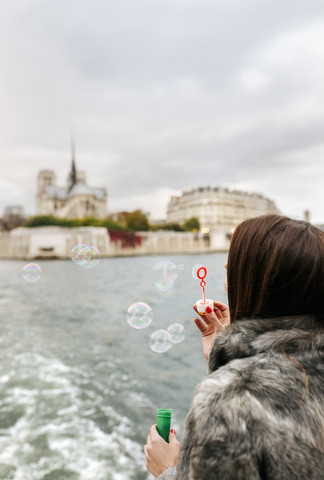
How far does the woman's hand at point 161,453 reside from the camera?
160cm

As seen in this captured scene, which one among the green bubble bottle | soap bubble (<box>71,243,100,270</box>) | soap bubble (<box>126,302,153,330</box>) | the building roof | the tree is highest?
the building roof

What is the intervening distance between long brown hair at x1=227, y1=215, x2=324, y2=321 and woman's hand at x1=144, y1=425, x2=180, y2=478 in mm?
729

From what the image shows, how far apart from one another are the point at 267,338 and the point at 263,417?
23 centimetres

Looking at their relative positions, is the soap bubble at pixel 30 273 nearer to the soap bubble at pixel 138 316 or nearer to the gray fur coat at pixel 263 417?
the soap bubble at pixel 138 316

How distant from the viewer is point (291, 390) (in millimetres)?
1043

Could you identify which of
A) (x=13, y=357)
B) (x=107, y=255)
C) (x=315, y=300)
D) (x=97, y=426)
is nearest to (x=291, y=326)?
(x=315, y=300)

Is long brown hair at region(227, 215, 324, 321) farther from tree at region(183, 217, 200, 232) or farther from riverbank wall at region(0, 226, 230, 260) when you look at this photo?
tree at region(183, 217, 200, 232)

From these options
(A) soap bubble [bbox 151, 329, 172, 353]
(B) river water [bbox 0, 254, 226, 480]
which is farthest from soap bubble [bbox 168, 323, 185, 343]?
(B) river water [bbox 0, 254, 226, 480]

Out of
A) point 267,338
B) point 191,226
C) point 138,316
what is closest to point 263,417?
point 267,338

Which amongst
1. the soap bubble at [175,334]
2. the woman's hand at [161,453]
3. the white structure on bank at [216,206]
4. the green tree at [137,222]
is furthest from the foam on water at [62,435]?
the white structure on bank at [216,206]

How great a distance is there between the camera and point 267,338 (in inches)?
45.2

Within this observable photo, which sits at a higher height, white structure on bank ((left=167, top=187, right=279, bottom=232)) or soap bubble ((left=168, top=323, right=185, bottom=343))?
white structure on bank ((left=167, top=187, right=279, bottom=232))

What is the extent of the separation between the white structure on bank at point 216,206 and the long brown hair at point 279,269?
9249 centimetres

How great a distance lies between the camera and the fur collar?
3.66 ft
